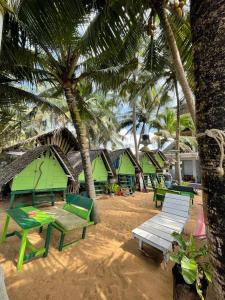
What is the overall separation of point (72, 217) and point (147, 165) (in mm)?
12766

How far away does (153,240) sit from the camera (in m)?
4.12

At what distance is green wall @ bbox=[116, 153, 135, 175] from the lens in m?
14.4

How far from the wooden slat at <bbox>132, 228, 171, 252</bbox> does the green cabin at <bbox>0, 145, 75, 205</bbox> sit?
5873 millimetres

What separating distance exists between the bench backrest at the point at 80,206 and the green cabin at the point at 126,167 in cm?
857

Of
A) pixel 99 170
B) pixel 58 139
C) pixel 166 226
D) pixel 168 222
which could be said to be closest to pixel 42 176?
pixel 99 170

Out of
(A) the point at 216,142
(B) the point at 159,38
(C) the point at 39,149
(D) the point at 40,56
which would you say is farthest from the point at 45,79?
(A) the point at 216,142

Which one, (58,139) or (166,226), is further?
(58,139)

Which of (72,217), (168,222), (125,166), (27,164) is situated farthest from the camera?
(125,166)

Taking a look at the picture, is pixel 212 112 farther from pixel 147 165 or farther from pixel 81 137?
pixel 147 165

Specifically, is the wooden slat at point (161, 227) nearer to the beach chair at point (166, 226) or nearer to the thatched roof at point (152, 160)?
the beach chair at point (166, 226)

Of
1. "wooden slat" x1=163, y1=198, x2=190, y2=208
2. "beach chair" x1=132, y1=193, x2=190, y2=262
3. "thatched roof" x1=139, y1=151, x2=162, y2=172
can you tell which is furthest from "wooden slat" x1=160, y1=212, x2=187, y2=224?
"thatched roof" x1=139, y1=151, x2=162, y2=172

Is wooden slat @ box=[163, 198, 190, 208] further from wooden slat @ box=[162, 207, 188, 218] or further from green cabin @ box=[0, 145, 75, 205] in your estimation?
green cabin @ box=[0, 145, 75, 205]

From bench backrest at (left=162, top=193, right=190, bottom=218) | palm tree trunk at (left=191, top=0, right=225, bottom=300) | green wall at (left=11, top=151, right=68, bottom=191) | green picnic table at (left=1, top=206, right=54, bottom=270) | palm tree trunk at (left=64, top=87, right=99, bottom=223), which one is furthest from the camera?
green wall at (left=11, top=151, right=68, bottom=191)

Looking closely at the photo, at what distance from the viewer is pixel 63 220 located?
4.76 metres
